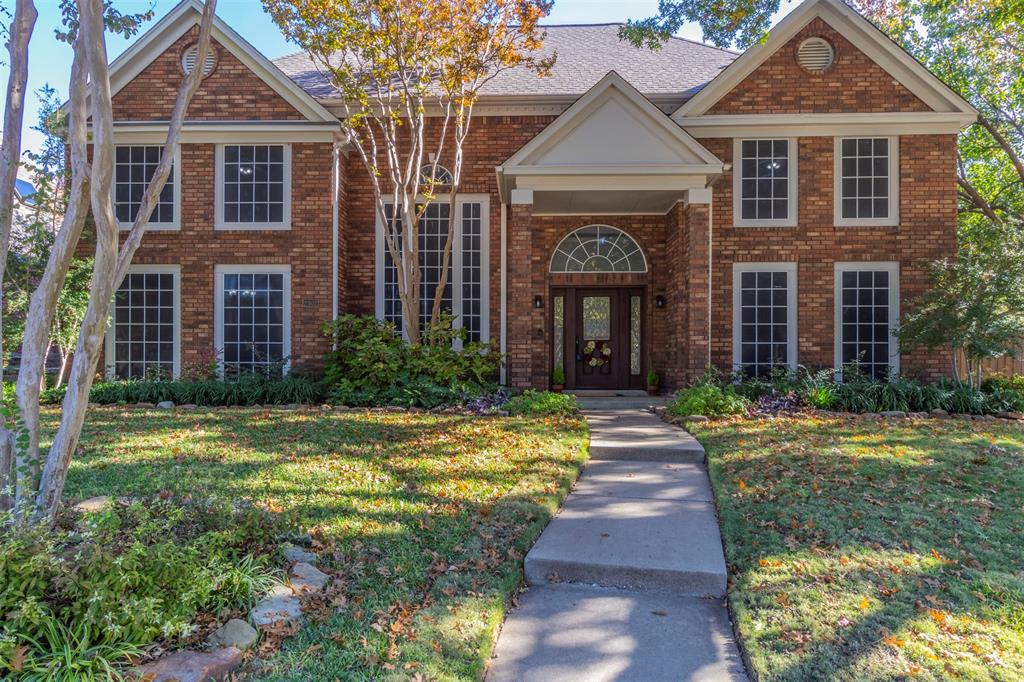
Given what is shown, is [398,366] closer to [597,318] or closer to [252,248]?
[252,248]

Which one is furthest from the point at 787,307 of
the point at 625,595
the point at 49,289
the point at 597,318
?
the point at 49,289

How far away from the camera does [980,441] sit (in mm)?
6754

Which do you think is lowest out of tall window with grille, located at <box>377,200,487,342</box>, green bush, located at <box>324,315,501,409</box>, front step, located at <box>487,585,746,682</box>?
front step, located at <box>487,585,746,682</box>

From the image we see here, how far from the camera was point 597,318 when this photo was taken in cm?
1221

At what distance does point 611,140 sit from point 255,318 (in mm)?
7162

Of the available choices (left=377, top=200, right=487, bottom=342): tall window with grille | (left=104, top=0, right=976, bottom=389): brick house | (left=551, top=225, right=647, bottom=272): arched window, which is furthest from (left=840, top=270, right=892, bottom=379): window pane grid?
(left=377, top=200, right=487, bottom=342): tall window with grille

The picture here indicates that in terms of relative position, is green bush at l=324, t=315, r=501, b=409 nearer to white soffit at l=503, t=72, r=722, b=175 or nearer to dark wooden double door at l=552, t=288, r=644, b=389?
dark wooden double door at l=552, t=288, r=644, b=389

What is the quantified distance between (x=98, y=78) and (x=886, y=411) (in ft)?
33.4

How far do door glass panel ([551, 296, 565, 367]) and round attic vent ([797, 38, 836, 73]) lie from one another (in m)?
6.16

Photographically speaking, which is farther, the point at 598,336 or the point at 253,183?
the point at 598,336

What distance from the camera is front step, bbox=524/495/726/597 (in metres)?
3.57

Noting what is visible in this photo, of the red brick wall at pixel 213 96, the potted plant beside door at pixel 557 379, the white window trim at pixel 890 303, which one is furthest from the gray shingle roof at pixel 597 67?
the potted plant beside door at pixel 557 379

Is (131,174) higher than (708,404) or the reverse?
higher

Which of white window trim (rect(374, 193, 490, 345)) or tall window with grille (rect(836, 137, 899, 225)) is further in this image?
white window trim (rect(374, 193, 490, 345))
